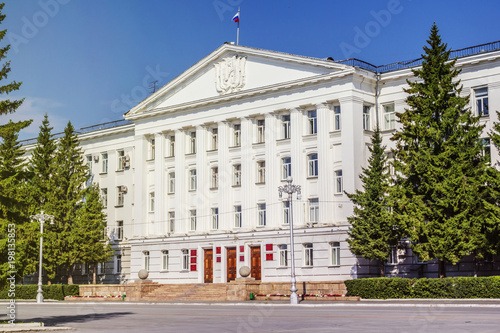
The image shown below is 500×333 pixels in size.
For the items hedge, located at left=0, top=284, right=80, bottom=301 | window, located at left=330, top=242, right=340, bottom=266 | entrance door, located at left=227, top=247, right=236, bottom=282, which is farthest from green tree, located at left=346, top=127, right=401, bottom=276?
hedge, located at left=0, top=284, right=80, bottom=301

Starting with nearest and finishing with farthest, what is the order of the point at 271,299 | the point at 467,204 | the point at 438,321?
the point at 438,321 → the point at 467,204 → the point at 271,299

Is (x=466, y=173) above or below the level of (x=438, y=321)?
above

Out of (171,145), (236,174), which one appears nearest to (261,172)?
(236,174)

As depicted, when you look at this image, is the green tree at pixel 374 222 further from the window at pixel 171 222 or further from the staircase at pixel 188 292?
the window at pixel 171 222

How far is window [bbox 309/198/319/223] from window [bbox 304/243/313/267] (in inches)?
68.7

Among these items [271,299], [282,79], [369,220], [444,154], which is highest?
[282,79]

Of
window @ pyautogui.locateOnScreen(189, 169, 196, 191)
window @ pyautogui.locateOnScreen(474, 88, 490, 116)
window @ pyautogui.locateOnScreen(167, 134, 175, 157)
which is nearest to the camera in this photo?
window @ pyautogui.locateOnScreen(474, 88, 490, 116)

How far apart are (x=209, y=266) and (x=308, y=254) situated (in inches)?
385

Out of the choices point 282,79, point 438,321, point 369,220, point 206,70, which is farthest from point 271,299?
point 438,321

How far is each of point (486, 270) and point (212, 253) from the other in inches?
846

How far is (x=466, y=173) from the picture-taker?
39375mm

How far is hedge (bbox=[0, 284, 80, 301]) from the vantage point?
192 ft

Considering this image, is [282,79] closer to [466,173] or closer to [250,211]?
[250,211]

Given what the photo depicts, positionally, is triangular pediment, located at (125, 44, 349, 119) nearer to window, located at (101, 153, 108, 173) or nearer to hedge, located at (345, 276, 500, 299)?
window, located at (101, 153, 108, 173)
